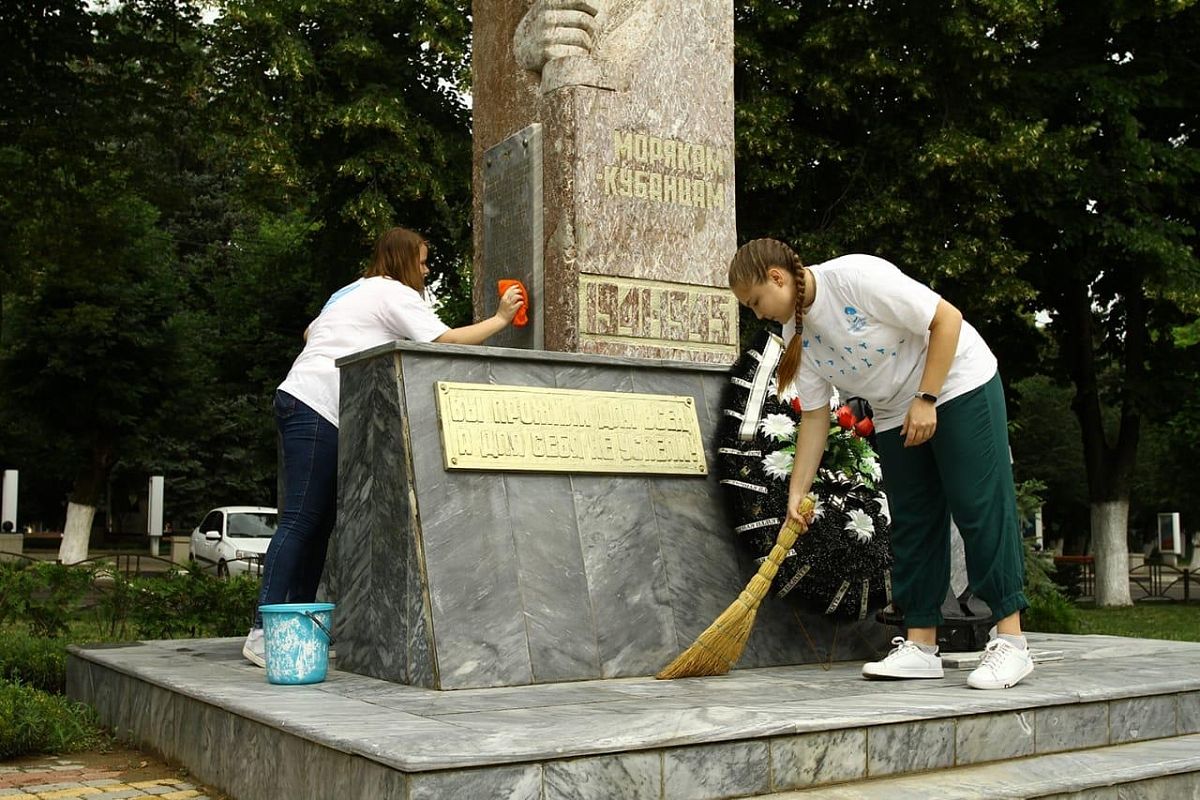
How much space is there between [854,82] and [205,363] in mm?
17840

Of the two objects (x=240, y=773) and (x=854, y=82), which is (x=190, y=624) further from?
(x=854, y=82)

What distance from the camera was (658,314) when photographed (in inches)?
→ 273

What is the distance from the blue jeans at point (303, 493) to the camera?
5.93 m

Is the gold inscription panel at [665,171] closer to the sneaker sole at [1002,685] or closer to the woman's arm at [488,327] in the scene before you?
the woman's arm at [488,327]

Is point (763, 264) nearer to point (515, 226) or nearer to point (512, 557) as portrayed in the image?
point (512, 557)

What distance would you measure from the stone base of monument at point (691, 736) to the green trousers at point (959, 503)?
37 centimetres

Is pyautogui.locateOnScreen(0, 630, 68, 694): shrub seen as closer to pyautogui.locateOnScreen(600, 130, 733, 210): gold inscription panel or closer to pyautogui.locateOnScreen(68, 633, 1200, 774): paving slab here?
pyautogui.locateOnScreen(68, 633, 1200, 774): paving slab

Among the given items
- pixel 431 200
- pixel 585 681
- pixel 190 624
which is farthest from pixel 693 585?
pixel 431 200

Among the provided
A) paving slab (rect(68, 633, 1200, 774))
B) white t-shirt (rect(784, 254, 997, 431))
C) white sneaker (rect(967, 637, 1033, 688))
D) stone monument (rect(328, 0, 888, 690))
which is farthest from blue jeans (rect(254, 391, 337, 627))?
white sneaker (rect(967, 637, 1033, 688))

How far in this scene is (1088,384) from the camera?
796 inches

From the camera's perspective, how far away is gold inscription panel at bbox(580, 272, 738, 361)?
22.1 ft

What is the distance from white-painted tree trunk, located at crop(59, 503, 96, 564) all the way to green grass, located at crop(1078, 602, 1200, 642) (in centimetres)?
1897

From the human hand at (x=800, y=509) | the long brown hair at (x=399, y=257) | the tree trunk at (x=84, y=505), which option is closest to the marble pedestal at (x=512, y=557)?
the long brown hair at (x=399, y=257)

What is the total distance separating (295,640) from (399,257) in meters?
1.81
